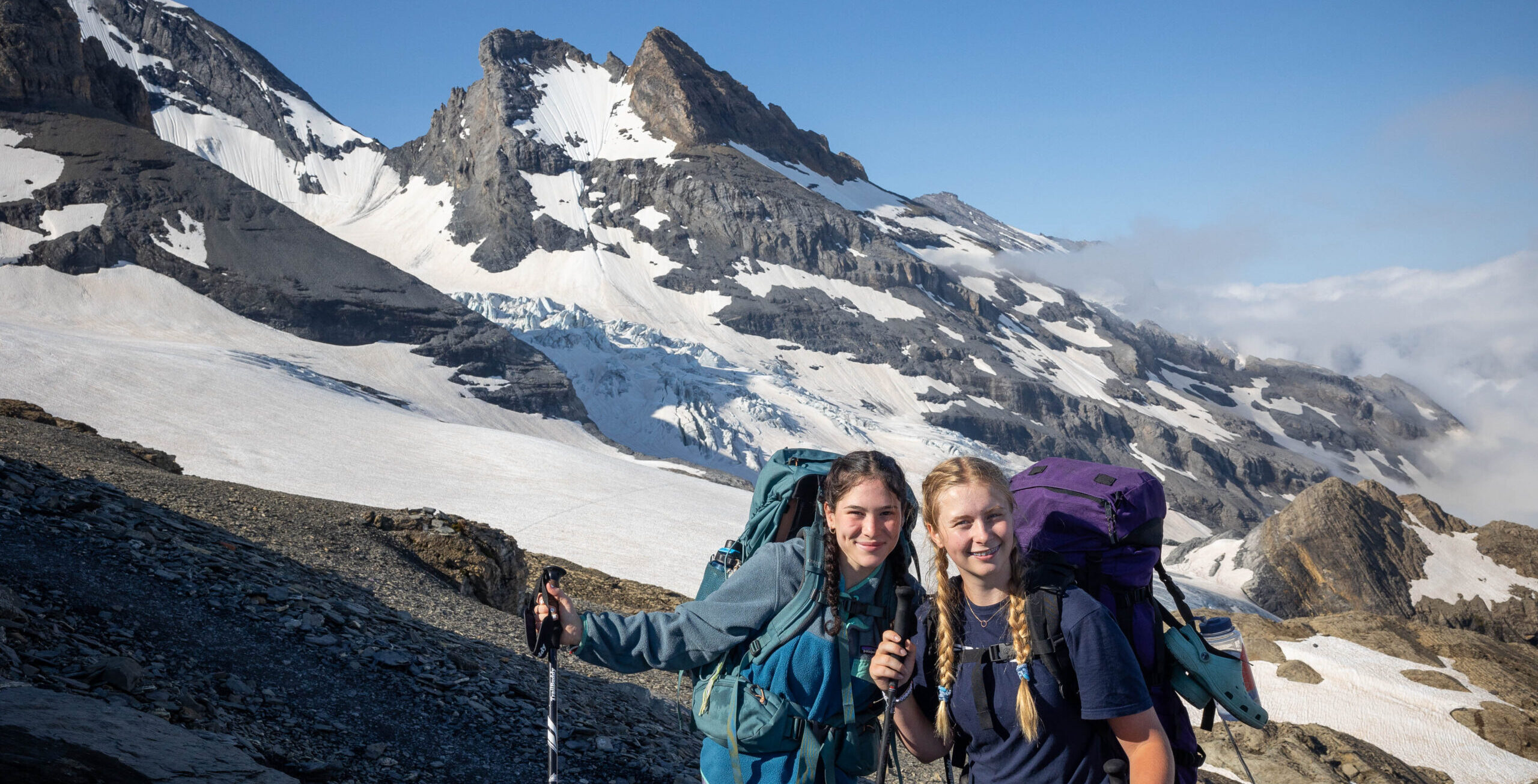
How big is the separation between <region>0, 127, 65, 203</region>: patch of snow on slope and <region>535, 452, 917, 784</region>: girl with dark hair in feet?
255

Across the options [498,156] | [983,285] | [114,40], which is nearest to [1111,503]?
[498,156]

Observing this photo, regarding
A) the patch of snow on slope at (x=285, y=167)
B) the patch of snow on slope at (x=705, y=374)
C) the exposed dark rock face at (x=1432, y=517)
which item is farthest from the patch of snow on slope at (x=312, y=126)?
the exposed dark rock face at (x=1432, y=517)

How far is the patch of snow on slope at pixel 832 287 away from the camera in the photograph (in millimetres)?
118375

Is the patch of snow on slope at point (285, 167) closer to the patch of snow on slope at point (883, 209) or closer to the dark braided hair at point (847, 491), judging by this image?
the patch of snow on slope at point (883, 209)

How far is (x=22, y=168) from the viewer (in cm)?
6216

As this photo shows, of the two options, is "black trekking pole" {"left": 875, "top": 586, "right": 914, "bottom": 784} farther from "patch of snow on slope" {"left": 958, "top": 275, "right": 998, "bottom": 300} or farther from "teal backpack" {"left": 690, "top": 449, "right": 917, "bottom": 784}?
"patch of snow on slope" {"left": 958, "top": 275, "right": 998, "bottom": 300}

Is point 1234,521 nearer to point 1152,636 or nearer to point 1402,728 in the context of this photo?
point 1402,728

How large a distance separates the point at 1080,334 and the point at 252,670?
150m

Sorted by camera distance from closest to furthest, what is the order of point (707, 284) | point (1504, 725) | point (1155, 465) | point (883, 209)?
point (1504, 725), point (1155, 465), point (707, 284), point (883, 209)

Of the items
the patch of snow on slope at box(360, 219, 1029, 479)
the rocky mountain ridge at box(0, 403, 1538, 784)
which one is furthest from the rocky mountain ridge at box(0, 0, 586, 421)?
the rocky mountain ridge at box(0, 403, 1538, 784)

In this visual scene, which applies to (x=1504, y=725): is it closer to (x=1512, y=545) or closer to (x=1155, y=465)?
(x=1512, y=545)

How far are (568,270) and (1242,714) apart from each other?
112448 millimetres

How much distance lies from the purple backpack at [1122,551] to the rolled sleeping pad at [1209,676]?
0.22 feet

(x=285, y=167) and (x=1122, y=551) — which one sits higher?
(x=285, y=167)
